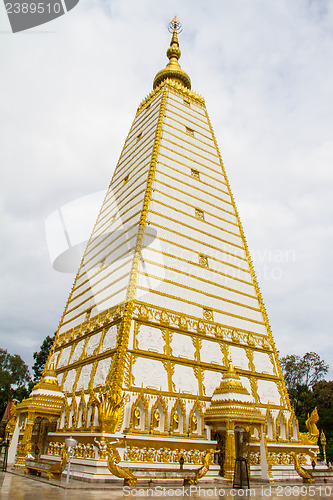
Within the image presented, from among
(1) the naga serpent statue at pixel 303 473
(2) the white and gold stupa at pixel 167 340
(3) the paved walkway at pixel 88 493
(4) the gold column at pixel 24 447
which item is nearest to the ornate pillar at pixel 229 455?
(2) the white and gold stupa at pixel 167 340

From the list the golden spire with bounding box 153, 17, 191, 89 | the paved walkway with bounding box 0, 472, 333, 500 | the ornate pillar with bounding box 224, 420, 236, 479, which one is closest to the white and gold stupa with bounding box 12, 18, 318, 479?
the ornate pillar with bounding box 224, 420, 236, 479

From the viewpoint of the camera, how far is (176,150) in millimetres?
23000

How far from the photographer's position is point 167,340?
14875mm

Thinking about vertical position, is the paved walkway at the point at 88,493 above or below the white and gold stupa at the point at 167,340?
below

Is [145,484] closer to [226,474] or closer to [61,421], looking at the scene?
[226,474]

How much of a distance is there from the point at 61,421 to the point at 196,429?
5876 millimetres

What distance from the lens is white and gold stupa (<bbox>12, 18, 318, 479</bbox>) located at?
12.8m

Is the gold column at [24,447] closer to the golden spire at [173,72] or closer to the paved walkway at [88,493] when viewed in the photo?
the paved walkway at [88,493]

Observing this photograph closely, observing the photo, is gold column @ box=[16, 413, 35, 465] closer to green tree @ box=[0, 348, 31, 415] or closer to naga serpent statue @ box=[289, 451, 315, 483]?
naga serpent statue @ box=[289, 451, 315, 483]

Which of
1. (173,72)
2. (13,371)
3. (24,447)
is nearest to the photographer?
(24,447)

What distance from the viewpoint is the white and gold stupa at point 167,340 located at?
41.9ft

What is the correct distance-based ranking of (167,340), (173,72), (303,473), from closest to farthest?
1. (303,473)
2. (167,340)
3. (173,72)

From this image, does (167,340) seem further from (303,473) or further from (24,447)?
(303,473)

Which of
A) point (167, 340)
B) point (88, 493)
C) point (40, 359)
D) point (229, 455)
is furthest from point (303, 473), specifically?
point (40, 359)
